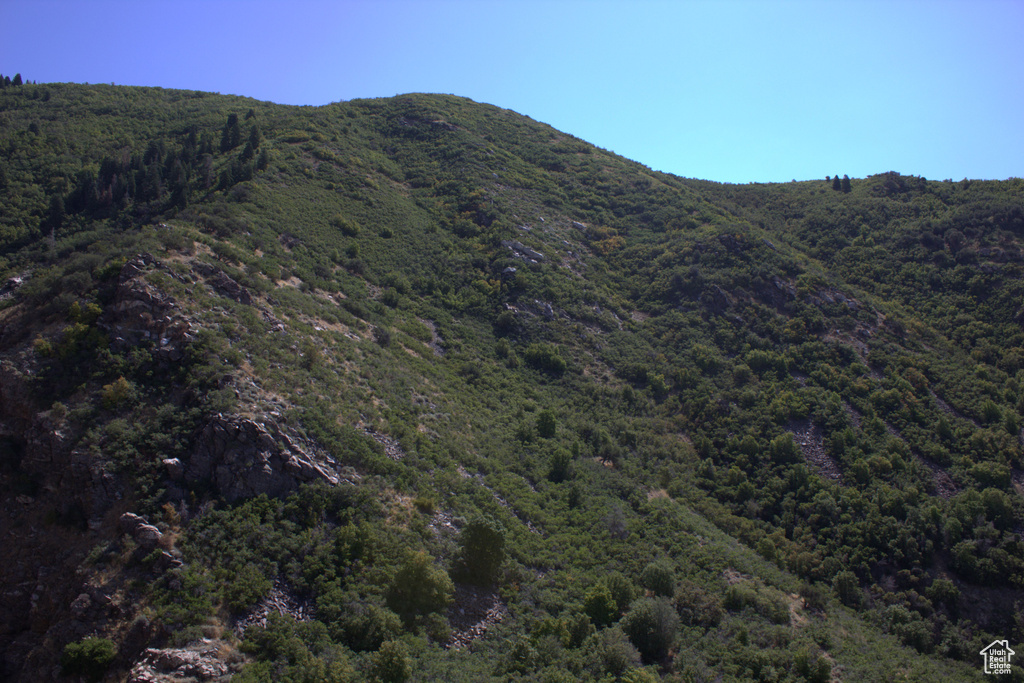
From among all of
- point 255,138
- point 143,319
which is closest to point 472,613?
point 143,319

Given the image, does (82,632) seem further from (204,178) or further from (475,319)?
(204,178)

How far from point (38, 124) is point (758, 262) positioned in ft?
253

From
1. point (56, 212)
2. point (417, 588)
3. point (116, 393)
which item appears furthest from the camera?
point (56, 212)

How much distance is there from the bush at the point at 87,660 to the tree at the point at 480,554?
38.2 feet

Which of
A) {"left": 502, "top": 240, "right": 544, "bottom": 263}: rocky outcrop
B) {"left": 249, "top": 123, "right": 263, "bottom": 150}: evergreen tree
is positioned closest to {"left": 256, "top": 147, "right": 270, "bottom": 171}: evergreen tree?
{"left": 249, "top": 123, "right": 263, "bottom": 150}: evergreen tree

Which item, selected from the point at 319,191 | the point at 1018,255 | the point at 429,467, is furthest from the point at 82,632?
the point at 1018,255

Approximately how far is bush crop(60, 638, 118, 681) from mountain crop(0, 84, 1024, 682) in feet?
0.24

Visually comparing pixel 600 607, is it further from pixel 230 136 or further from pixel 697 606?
pixel 230 136

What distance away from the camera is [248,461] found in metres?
19.6

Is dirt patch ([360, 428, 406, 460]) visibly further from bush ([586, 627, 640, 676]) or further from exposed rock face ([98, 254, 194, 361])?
bush ([586, 627, 640, 676])

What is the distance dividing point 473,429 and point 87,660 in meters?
19.2

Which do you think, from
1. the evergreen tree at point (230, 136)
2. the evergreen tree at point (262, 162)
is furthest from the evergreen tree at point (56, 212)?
the evergreen tree at point (230, 136)

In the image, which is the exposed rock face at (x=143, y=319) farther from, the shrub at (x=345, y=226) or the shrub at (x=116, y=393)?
the shrub at (x=345, y=226)

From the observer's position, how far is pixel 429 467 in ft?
81.1
